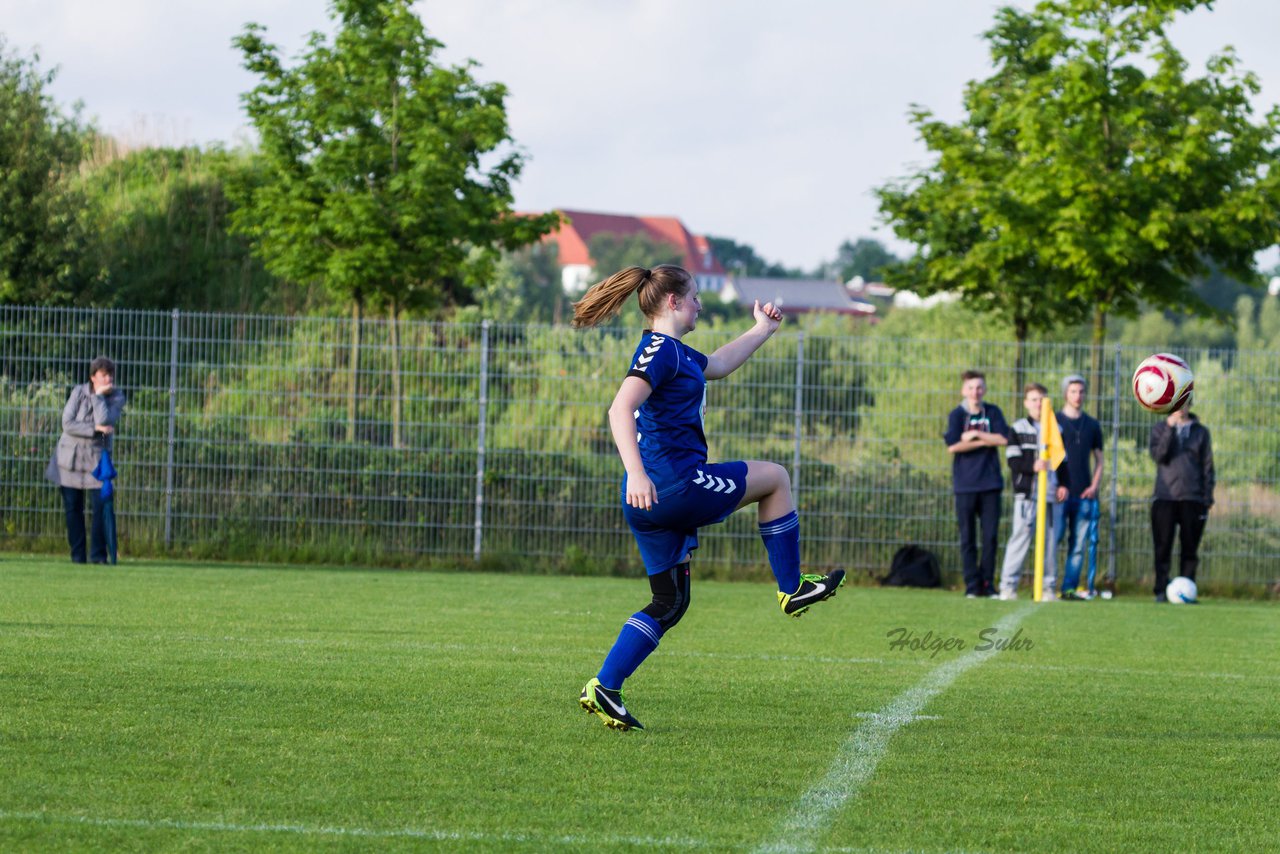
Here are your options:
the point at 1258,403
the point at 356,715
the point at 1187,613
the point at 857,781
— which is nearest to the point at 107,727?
the point at 356,715

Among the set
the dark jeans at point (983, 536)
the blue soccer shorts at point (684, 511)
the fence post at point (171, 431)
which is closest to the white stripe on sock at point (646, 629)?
the blue soccer shorts at point (684, 511)

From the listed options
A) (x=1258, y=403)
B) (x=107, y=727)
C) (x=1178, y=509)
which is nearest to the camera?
(x=107, y=727)

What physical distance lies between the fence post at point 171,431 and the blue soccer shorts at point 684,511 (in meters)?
11.1

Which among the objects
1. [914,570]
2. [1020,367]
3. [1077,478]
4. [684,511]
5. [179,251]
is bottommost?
[914,570]

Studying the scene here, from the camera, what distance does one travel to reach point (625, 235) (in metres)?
132

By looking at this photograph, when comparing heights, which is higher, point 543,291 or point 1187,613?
point 543,291

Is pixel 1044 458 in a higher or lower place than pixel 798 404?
lower

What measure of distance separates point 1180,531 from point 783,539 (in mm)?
9737

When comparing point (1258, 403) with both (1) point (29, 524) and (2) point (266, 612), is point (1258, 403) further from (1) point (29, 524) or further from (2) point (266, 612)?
(1) point (29, 524)

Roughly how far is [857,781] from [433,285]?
15.5m

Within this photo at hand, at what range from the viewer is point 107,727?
5738mm

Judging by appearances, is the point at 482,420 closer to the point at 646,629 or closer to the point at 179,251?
the point at 646,629

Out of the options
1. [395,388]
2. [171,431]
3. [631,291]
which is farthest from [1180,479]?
[171,431]

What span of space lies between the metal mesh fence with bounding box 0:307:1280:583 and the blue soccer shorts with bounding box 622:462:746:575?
9.81 meters
